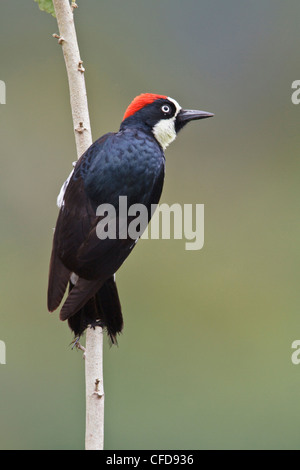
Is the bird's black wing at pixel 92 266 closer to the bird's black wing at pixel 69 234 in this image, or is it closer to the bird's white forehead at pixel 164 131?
the bird's black wing at pixel 69 234

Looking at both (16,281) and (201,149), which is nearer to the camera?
(16,281)

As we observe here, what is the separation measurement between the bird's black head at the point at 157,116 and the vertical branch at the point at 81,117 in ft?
1.42

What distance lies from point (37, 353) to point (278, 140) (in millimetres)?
3824

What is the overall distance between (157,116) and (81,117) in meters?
0.57

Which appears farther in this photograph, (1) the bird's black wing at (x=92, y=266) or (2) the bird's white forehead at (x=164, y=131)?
(2) the bird's white forehead at (x=164, y=131)

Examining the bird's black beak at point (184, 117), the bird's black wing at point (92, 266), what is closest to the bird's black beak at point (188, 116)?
the bird's black beak at point (184, 117)

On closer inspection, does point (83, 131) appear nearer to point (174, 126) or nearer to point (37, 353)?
point (174, 126)

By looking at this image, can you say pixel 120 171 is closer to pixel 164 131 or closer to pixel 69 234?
pixel 69 234

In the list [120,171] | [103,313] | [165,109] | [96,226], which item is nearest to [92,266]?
[96,226]

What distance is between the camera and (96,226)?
10.7 ft

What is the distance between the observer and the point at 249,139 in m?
8.74

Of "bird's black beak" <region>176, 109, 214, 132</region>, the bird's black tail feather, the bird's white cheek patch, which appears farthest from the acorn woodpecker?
"bird's black beak" <region>176, 109, 214, 132</region>

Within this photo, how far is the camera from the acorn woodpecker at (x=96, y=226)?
3.23m

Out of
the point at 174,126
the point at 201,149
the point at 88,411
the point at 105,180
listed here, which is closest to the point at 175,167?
the point at 201,149
